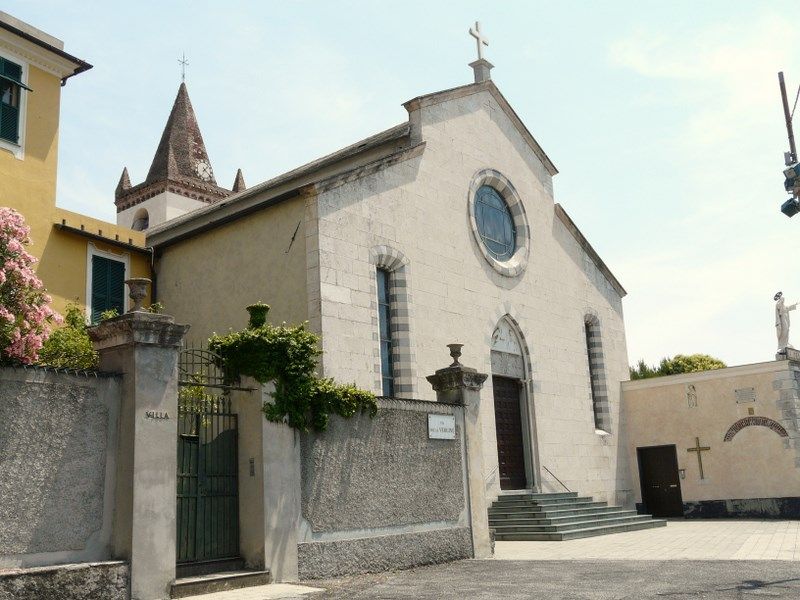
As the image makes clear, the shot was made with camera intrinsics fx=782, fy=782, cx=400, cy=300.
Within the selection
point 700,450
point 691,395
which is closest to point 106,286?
point 691,395

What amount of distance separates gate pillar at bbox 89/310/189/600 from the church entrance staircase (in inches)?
371

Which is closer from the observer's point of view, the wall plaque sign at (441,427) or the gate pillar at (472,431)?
the wall plaque sign at (441,427)

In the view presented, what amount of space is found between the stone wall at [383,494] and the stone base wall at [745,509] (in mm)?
11507

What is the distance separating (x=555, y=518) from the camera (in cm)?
1662

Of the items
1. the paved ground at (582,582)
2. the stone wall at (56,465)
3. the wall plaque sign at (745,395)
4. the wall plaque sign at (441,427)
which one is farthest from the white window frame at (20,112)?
the wall plaque sign at (745,395)

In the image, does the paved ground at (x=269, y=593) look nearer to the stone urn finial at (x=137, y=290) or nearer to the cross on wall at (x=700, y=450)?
the stone urn finial at (x=137, y=290)

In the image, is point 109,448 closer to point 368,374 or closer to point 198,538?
point 198,538

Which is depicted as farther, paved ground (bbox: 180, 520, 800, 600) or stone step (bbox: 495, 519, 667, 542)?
stone step (bbox: 495, 519, 667, 542)

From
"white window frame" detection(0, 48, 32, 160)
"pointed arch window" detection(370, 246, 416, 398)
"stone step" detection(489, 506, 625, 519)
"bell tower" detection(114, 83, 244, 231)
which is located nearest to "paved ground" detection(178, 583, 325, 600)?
"pointed arch window" detection(370, 246, 416, 398)

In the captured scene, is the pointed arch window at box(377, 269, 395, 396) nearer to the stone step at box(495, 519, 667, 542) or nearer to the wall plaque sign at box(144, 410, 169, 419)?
the stone step at box(495, 519, 667, 542)

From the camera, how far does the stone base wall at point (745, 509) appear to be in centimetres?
2002

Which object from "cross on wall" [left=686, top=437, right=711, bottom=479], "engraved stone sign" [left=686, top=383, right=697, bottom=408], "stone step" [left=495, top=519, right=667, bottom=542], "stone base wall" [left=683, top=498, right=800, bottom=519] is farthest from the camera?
"engraved stone sign" [left=686, top=383, right=697, bottom=408]

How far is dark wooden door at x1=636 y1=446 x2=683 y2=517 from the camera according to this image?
22406mm

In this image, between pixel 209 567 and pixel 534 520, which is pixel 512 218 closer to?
pixel 534 520
